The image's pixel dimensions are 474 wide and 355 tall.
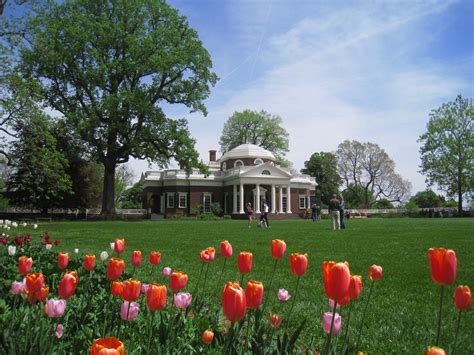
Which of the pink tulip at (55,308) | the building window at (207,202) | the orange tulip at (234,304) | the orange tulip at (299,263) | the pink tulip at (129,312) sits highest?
the building window at (207,202)

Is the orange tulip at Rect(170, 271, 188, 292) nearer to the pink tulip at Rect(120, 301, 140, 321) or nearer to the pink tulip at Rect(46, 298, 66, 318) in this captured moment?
the pink tulip at Rect(120, 301, 140, 321)

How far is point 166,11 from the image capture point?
34.4 metres

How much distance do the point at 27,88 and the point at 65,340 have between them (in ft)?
81.1

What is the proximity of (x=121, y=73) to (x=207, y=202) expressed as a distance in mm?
23139

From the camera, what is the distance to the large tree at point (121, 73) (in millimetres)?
31734

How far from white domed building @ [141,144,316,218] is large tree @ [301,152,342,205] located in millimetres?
17913

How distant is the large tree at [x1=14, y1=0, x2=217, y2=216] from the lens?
104 ft

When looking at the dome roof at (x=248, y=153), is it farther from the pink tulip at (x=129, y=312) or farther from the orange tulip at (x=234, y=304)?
the orange tulip at (x=234, y=304)

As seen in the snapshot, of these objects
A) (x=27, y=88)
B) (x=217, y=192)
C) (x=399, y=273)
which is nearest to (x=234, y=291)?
(x=399, y=273)

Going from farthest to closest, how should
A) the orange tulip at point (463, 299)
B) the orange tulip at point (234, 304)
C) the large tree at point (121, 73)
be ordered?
the large tree at point (121, 73)
the orange tulip at point (463, 299)
the orange tulip at point (234, 304)

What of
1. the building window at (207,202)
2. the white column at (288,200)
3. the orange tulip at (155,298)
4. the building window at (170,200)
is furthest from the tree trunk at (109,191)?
the orange tulip at (155,298)

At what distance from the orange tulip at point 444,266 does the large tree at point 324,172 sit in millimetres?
71599

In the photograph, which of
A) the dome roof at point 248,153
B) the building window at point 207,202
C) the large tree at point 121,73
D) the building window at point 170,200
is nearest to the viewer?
the large tree at point 121,73

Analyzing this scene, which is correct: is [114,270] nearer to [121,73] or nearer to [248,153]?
[121,73]
